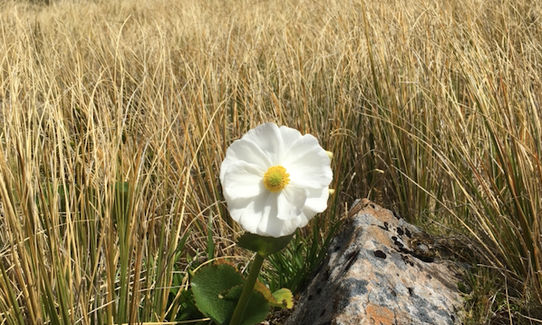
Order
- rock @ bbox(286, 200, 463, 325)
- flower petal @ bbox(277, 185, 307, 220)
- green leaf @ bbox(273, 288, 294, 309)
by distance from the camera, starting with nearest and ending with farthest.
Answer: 1. flower petal @ bbox(277, 185, 307, 220)
2. rock @ bbox(286, 200, 463, 325)
3. green leaf @ bbox(273, 288, 294, 309)

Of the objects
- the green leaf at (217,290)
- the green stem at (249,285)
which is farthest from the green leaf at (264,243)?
the green leaf at (217,290)

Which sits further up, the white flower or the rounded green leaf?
the white flower

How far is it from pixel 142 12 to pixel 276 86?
354cm

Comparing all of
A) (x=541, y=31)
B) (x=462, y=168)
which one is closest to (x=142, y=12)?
(x=541, y=31)

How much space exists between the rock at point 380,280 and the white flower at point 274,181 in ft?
1.15

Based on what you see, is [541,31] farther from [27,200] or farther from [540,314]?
[27,200]

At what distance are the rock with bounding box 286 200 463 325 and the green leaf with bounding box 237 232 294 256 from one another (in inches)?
11.4

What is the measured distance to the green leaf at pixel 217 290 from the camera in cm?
109

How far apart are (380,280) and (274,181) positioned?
1.45 ft

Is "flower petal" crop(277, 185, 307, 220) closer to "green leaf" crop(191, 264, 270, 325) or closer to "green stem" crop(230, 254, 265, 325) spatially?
"green stem" crop(230, 254, 265, 325)

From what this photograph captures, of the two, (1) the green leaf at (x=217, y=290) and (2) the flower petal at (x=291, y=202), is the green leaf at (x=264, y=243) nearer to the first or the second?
(2) the flower petal at (x=291, y=202)

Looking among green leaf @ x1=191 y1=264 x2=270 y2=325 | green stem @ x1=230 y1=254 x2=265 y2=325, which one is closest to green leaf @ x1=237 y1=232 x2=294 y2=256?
green stem @ x1=230 y1=254 x2=265 y2=325

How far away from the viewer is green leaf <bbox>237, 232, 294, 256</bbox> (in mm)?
826

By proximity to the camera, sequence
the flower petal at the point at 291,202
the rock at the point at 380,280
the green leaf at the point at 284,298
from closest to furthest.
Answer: the flower petal at the point at 291,202 → the rock at the point at 380,280 → the green leaf at the point at 284,298
